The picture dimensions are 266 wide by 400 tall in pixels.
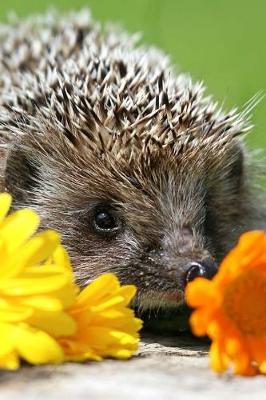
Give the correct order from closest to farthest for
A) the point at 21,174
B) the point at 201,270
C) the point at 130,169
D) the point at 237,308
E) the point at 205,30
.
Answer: the point at 237,308, the point at 201,270, the point at 130,169, the point at 21,174, the point at 205,30

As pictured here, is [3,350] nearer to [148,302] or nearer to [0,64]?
[148,302]

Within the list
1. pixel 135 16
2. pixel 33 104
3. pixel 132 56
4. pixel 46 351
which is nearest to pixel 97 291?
pixel 46 351

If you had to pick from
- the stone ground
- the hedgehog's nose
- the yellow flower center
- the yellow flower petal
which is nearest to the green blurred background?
the hedgehog's nose

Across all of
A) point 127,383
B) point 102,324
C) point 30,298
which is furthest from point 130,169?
point 127,383

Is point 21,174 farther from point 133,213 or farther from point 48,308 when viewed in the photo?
point 48,308

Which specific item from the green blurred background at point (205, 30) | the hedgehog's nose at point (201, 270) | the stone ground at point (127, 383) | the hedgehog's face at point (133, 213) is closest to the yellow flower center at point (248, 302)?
the stone ground at point (127, 383)

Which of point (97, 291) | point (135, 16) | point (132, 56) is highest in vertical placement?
point (135, 16)

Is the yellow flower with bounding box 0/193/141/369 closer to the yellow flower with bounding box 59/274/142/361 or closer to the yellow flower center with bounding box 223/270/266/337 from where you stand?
the yellow flower with bounding box 59/274/142/361
